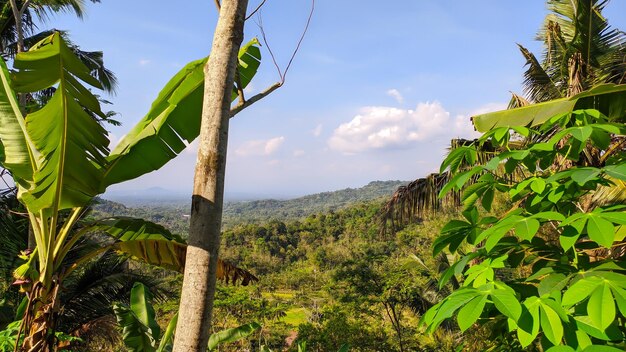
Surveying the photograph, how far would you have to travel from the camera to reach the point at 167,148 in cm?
270

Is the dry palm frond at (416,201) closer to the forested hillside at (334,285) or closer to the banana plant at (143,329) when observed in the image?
the forested hillside at (334,285)

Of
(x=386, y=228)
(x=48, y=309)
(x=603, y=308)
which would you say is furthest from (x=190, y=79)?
(x=386, y=228)

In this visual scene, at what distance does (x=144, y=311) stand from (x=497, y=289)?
126 inches

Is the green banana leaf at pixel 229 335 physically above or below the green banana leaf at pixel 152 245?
below

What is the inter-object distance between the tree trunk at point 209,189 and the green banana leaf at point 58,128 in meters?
1.14

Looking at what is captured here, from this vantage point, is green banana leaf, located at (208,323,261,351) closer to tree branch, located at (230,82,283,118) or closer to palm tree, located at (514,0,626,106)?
tree branch, located at (230,82,283,118)

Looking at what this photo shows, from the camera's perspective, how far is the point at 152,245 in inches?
117

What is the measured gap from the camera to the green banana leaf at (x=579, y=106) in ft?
9.52

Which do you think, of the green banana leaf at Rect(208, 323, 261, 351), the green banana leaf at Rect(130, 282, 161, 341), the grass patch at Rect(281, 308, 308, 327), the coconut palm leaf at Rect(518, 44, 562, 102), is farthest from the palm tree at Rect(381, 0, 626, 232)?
the grass patch at Rect(281, 308, 308, 327)

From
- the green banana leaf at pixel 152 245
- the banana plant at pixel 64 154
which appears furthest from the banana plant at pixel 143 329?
the banana plant at pixel 64 154

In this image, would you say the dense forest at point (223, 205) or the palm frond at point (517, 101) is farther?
the palm frond at point (517, 101)

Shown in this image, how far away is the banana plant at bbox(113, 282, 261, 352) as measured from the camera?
3.04 m

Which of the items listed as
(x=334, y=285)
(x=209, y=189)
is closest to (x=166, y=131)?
(x=209, y=189)

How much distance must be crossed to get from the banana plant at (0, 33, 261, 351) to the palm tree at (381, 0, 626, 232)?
2.63 meters
